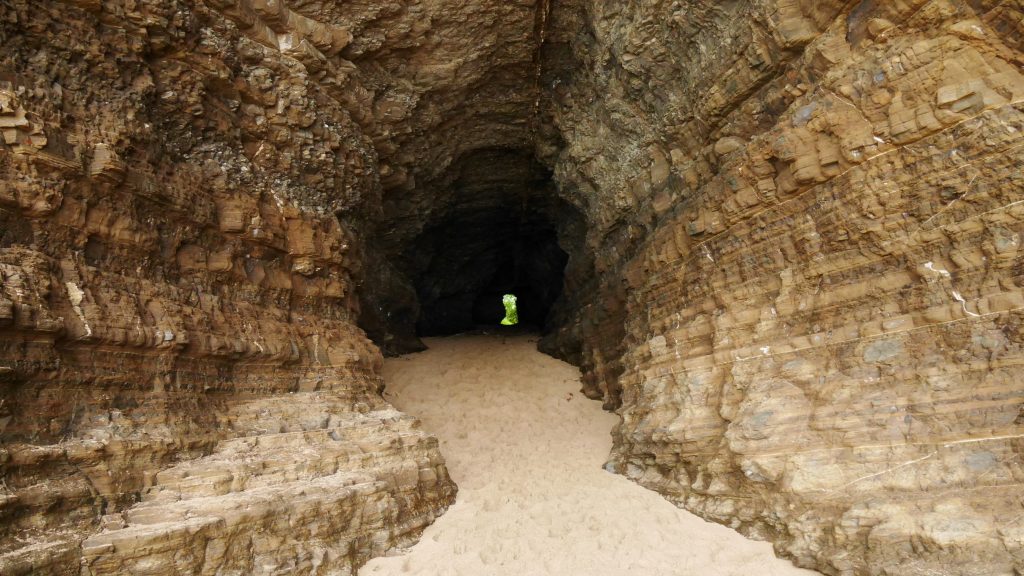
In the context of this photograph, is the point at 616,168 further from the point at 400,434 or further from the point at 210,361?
the point at 210,361

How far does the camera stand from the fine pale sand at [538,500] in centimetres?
602

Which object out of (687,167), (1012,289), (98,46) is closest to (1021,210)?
(1012,289)

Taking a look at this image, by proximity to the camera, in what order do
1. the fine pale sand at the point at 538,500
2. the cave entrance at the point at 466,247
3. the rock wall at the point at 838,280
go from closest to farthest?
the rock wall at the point at 838,280
the fine pale sand at the point at 538,500
the cave entrance at the point at 466,247

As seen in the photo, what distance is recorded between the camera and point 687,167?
27.6ft

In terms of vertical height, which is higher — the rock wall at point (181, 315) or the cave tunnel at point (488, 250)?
the cave tunnel at point (488, 250)

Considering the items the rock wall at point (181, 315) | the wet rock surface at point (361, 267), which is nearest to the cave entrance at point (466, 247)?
the wet rock surface at point (361, 267)

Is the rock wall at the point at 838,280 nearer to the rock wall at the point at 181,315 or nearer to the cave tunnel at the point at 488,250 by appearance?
the rock wall at the point at 181,315

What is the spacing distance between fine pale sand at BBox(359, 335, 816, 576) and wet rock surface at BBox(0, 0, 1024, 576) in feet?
1.16

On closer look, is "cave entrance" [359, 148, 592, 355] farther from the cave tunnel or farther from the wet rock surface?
the wet rock surface

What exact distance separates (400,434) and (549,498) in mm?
2004

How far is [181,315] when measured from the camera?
240 inches

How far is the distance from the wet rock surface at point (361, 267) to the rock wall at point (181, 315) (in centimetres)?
3

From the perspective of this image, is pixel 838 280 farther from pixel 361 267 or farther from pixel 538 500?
pixel 361 267

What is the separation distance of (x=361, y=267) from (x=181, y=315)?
4.04 metres
